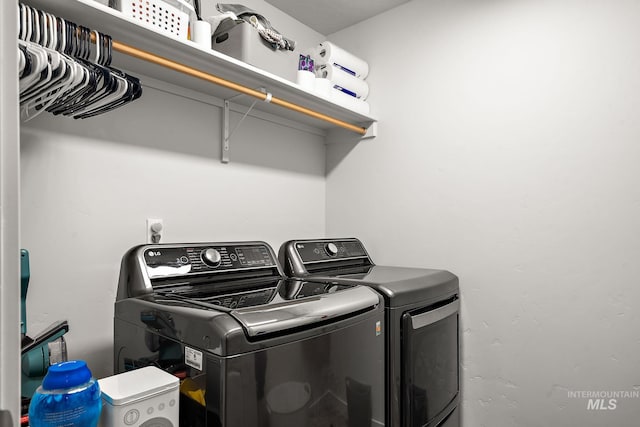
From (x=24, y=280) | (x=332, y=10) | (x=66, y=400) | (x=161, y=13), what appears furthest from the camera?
(x=332, y=10)

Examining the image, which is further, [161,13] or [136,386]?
[161,13]

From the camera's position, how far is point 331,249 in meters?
1.92

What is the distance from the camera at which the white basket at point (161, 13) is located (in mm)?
1171

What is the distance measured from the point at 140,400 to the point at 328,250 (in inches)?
47.2

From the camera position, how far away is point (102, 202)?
1404 millimetres

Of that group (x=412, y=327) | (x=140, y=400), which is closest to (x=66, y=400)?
(x=140, y=400)

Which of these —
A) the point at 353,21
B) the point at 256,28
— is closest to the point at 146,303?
the point at 256,28

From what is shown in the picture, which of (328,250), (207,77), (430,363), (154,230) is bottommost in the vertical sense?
(430,363)

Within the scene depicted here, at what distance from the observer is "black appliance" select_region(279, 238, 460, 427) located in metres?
1.32

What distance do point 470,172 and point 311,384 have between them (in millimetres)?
Result: 1299

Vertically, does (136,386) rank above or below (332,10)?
below

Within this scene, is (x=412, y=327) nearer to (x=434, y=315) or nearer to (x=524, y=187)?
(x=434, y=315)

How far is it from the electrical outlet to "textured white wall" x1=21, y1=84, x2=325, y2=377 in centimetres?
2

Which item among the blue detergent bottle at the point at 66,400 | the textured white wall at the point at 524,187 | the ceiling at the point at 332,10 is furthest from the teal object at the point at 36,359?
the ceiling at the point at 332,10
